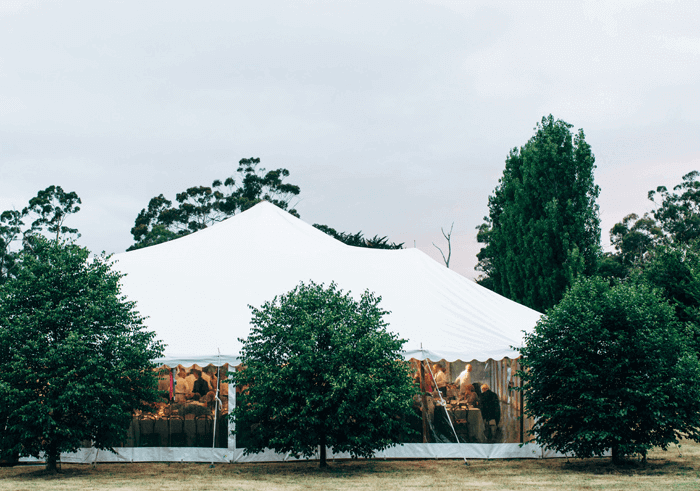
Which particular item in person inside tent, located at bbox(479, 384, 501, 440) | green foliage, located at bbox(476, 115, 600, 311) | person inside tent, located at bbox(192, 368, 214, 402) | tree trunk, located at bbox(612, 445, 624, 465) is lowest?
tree trunk, located at bbox(612, 445, 624, 465)

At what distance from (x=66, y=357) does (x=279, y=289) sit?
4220 millimetres

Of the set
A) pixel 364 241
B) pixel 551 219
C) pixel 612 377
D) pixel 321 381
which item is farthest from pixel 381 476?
pixel 364 241

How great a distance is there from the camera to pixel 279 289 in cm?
1303

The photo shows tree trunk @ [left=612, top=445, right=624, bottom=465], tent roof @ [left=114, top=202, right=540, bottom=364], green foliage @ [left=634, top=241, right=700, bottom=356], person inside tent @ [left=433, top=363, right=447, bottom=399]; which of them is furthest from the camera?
green foliage @ [left=634, top=241, right=700, bottom=356]

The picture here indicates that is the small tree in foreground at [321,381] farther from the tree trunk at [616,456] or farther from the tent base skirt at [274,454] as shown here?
the tree trunk at [616,456]

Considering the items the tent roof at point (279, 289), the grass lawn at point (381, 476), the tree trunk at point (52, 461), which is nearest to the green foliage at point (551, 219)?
the tent roof at point (279, 289)

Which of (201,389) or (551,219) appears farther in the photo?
(551,219)

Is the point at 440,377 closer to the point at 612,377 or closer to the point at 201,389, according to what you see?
the point at 612,377

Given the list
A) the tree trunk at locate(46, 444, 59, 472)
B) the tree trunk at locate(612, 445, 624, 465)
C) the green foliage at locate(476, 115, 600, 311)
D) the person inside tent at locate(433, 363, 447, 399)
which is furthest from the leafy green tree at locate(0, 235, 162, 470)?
the green foliage at locate(476, 115, 600, 311)

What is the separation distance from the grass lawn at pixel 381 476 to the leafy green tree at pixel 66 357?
0.70 metres

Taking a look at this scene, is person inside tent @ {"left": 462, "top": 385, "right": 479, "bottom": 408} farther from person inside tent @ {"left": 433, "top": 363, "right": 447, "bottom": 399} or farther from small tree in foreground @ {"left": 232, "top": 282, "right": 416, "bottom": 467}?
small tree in foreground @ {"left": 232, "top": 282, "right": 416, "bottom": 467}

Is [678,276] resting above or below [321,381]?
above

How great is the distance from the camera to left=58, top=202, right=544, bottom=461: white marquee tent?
1165cm

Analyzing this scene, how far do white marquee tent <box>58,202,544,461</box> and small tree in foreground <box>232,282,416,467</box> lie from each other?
0.93m
